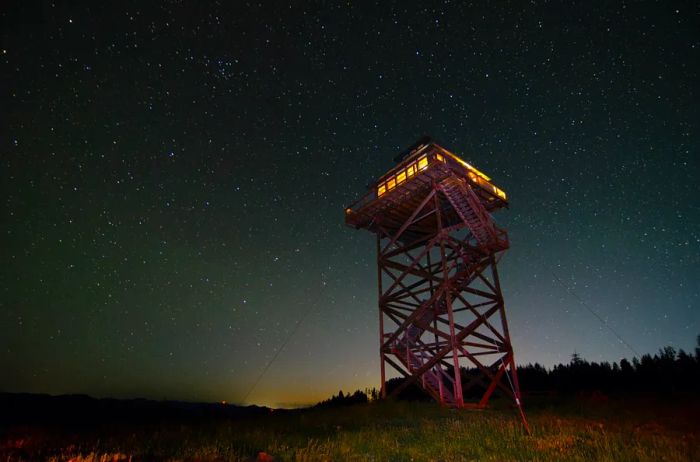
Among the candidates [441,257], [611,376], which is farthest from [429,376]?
[611,376]

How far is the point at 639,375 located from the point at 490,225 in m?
56.7

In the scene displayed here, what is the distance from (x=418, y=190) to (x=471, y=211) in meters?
2.57

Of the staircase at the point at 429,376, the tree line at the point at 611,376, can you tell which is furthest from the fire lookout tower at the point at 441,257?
Answer: the tree line at the point at 611,376

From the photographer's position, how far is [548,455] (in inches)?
247

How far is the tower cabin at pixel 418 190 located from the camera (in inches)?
647

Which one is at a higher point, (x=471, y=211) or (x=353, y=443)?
(x=471, y=211)

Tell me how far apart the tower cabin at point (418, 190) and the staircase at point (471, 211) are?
0.07 m

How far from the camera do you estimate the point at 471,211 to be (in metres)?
16.7

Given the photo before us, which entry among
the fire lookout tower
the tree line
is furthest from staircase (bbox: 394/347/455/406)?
the tree line

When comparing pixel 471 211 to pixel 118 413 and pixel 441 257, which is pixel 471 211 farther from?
pixel 118 413

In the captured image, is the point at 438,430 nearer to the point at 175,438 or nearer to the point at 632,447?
the point at 632,447

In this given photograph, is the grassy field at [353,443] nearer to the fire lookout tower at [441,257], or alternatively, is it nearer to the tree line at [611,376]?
the fire lookout tower at [441,257]

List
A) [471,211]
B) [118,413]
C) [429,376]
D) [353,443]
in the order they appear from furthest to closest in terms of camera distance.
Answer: [471,211] → [429,376] → [118,413] → [353,443]

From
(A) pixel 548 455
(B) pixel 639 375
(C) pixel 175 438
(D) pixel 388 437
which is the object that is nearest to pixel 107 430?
(C) pixel 175 438
